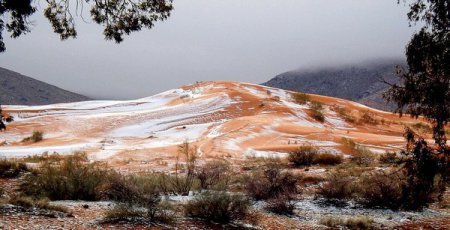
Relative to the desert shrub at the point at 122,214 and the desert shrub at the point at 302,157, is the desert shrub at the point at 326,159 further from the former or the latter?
the desert shrub at the point at 122,214

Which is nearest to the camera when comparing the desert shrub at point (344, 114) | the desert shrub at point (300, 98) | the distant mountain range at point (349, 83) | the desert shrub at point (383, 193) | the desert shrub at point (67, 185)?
the desert shrub at point (67, 185)

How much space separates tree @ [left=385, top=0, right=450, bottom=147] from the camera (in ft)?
30.1

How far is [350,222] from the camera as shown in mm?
10141

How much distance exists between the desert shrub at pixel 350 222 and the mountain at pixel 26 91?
107568mm

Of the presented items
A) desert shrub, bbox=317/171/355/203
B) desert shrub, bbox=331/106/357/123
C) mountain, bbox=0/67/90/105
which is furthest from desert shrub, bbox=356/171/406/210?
mountain, bbox=0/67/90/105

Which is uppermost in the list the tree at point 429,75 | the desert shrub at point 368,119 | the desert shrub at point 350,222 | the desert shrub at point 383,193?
the tree at point 429,75

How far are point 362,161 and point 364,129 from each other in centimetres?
1845

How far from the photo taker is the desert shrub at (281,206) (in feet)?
36.6

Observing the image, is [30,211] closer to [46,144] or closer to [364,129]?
[46,144]

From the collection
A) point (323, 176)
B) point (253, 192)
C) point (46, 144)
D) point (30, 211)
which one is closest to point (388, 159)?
point (323, 176)

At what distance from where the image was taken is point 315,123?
36875 millimetres

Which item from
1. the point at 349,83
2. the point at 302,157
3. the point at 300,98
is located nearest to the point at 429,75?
the point at 302,157

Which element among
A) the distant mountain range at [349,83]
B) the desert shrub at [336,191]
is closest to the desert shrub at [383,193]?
the desert shrub at [336,191]

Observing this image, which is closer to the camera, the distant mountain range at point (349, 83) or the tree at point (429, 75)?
the tree at point (429, 75)
